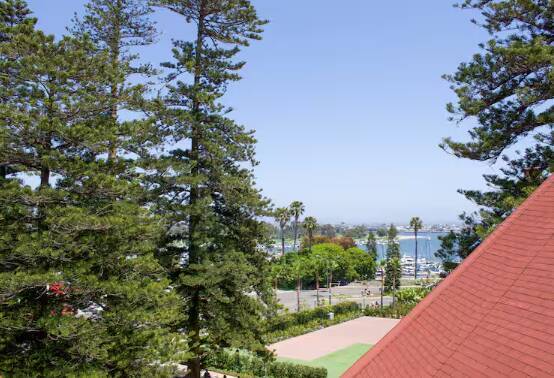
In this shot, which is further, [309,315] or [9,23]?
[309,315]

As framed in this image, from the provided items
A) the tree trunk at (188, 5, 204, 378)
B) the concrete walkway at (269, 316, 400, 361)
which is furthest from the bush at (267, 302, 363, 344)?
the tree trunk at (188, 5, 204, 378)

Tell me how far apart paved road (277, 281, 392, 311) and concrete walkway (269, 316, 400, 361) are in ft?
36.4

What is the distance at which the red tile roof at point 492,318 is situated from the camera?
4.66 meters

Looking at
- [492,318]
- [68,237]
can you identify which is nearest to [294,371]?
[68,237]

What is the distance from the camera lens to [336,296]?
56.1 metres

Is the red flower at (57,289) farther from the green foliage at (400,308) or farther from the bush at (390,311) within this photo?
the bush at (390,311)

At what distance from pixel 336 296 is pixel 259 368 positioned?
34625 mm

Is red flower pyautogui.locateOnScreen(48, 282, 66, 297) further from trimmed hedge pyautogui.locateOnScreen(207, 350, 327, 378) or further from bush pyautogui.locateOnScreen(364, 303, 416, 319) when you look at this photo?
bush pyautogui.locateOnScreen(364, 303, 416, 319)

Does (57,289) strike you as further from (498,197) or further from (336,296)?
(336,296)

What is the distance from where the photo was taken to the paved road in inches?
2034

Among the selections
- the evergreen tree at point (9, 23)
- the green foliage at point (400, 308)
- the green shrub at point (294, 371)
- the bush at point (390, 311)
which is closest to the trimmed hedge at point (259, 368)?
the green shrub at point (294, 371)

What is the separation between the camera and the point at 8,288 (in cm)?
923

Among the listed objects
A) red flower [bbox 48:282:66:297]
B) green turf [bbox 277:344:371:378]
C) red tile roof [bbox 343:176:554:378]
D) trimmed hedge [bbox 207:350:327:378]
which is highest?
red tile roof [bbox 343:176:554:378]

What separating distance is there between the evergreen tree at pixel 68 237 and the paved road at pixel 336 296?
36.8 metres
